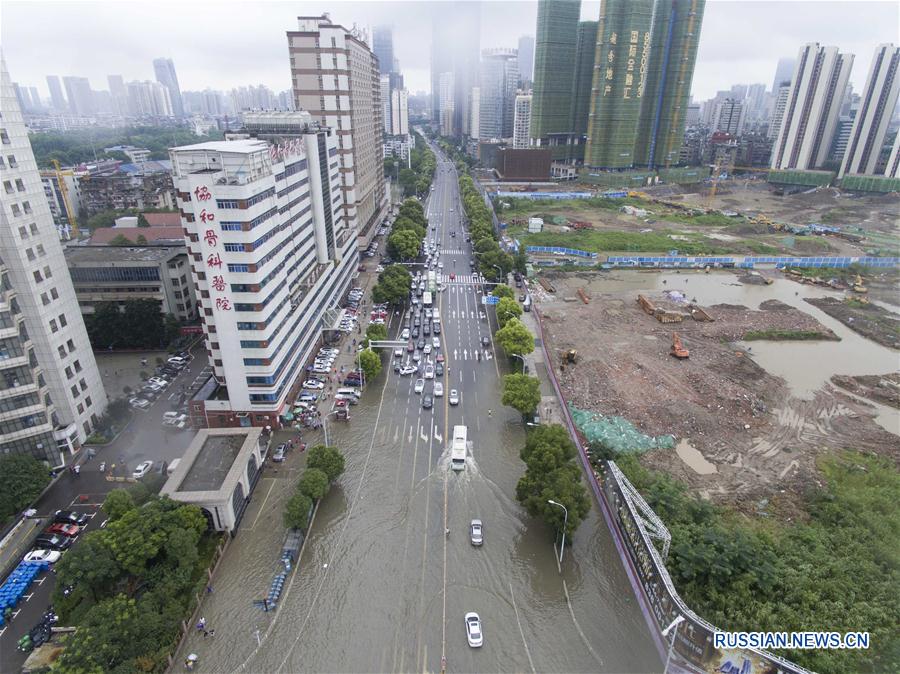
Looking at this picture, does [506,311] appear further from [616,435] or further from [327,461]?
[327,461]

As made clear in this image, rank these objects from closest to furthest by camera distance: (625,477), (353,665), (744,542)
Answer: (353,665)
(744,542)
(625,477)

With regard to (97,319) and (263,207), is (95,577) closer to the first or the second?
(263,207)

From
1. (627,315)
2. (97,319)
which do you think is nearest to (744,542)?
(627,315)

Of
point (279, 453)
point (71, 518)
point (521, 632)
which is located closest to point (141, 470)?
point (71, 518)

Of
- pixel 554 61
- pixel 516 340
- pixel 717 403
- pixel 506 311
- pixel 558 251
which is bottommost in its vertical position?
pixel 717 403

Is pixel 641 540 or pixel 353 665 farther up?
pixel 641 540

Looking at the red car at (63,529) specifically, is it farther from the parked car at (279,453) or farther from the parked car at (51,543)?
the parked car at (279,453)

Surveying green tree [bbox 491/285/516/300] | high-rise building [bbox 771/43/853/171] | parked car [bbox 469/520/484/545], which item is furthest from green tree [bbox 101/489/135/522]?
high-rise building [bbox 771/43/853/171]
